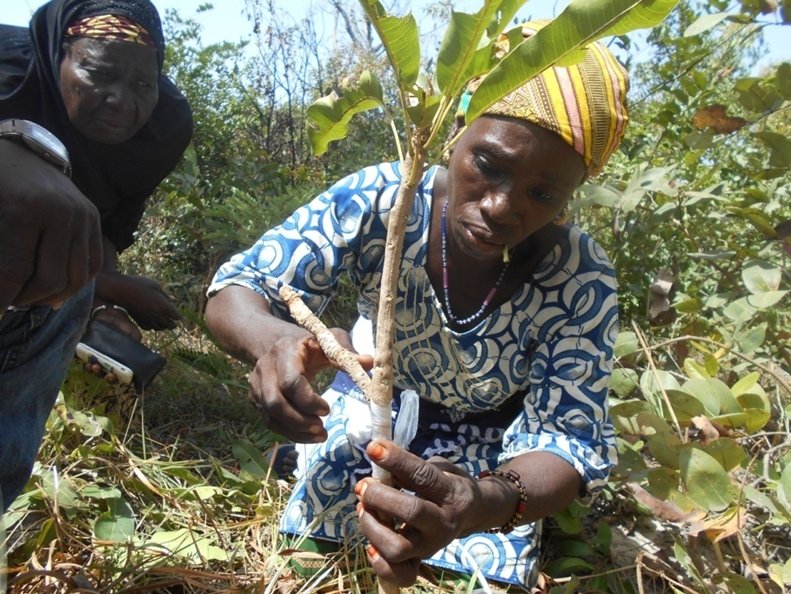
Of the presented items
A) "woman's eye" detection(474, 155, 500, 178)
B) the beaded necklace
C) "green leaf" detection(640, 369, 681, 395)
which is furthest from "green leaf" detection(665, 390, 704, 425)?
"woman's eye" detection(474, 155, 500, 178)

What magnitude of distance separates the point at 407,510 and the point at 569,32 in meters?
0.64

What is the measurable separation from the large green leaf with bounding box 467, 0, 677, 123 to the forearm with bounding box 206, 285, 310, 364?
572 mm

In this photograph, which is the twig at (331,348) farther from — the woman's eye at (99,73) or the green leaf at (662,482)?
the woman's eye at (99,73)

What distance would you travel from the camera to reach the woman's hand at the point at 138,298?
2711 millimetres

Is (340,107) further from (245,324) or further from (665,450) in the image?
(665,450)

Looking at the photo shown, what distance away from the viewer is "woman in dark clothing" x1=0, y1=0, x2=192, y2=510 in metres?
1.06

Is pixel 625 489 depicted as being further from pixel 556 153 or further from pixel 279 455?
pixel 556 153

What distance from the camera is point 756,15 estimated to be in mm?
2035

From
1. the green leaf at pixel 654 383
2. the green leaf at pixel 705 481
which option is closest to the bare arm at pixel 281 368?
the green leaf at pixel 705 481

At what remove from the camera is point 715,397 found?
1.82 m

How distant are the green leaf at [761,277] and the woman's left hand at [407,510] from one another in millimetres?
1168

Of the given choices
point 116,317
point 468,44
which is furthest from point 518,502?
point 116,317

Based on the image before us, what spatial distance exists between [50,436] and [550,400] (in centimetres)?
117

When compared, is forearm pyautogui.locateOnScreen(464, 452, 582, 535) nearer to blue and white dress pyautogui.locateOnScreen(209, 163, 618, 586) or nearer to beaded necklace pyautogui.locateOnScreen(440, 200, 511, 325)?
blue and white dress pyautogui.locateOnScreen(209, 163, 618, 586)
